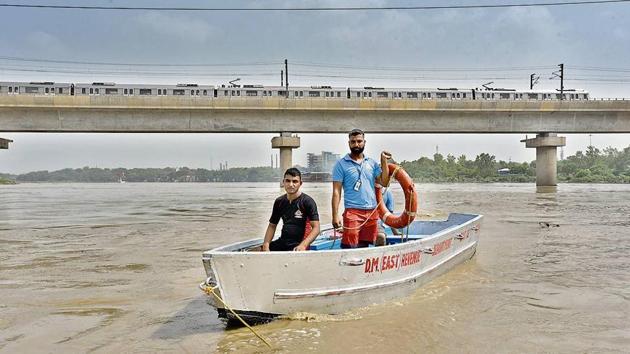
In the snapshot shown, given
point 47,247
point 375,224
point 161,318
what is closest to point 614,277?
point 375,224

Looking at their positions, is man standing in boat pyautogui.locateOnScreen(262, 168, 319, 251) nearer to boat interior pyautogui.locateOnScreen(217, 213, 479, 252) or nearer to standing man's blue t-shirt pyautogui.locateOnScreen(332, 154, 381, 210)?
boat interior pyautogui.locateOnScreen(217, 213, 479, 252)

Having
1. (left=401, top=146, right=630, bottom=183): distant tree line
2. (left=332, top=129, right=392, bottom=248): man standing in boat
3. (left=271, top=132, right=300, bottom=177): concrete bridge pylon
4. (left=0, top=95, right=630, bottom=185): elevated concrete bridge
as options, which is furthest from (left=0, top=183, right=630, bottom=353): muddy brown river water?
(left=401, top=146, right=630, bottom=183): distant tree line

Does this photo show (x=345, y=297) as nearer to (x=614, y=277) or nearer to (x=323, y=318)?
(x=323, y=318)

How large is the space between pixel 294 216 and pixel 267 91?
127 ft

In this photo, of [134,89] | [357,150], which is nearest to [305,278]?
[357,150]

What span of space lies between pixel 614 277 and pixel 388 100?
30295 millimetres

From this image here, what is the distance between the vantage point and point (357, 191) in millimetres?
6473

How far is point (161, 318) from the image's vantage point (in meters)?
6.02

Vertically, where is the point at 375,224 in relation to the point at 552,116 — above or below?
below

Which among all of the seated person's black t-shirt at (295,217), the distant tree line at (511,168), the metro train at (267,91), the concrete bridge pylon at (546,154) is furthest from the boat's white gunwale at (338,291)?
the distant tree line at (511,168)

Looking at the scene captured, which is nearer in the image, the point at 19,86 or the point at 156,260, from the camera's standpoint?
the point at 156,260

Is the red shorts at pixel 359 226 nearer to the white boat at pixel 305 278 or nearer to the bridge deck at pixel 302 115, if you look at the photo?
the white boat at pixel 305 278

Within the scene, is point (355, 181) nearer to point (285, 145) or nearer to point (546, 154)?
point (285, 145)

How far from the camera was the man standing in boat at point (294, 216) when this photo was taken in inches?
233
